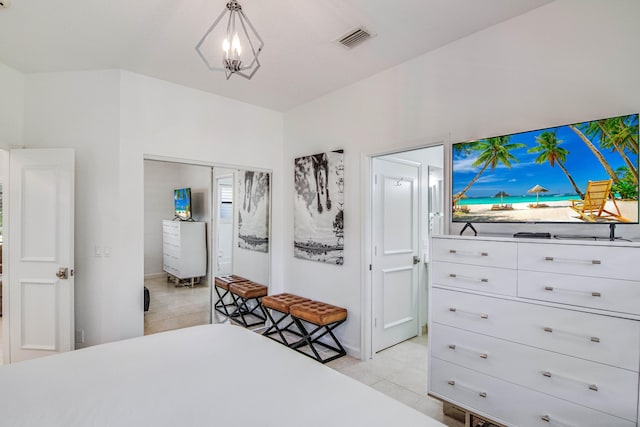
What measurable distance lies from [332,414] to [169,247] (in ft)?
9.41

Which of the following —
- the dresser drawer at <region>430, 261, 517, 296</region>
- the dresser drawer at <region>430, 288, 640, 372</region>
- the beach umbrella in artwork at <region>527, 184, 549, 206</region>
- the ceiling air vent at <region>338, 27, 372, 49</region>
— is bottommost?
the dresser drawer at <region>430, 288, 640, 372</region>

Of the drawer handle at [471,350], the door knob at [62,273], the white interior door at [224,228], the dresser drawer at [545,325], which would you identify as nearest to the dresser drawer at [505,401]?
the drawer handle at [471,350]

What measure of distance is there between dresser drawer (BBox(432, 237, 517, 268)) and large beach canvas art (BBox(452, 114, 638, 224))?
33 centimetres

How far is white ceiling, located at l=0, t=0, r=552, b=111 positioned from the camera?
7.13 feet

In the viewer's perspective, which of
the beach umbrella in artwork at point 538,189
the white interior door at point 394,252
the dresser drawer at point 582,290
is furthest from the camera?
the white interior door at point 394,252

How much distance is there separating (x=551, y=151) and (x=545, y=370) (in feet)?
4.30

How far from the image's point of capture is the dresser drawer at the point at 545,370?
1552 millimetres

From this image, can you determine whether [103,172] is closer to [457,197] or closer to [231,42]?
[231,42]

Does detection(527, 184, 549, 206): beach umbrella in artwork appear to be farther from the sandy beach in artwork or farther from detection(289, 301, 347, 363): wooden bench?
detection(289, 301, 347, 363): wooden bench

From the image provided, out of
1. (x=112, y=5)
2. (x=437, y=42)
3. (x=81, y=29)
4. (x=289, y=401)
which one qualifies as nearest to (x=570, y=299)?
(x=289, y=401)

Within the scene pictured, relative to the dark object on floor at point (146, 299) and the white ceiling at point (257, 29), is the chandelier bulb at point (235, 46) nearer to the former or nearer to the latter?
the white ceiling at point (257, 29)

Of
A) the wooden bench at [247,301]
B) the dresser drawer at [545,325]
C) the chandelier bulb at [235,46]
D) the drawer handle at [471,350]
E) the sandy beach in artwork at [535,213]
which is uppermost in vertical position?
the chandelier bulb at [235,46]

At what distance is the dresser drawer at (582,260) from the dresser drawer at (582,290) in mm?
30

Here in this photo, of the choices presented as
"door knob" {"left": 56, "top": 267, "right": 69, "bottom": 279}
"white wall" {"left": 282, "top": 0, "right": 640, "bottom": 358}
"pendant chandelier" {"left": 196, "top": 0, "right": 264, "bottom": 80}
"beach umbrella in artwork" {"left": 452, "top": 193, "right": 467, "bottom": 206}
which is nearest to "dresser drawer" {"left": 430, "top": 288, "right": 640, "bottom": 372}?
"white wall" {"left": 282, "top": 0, "right": 640, "bottom": 358}
